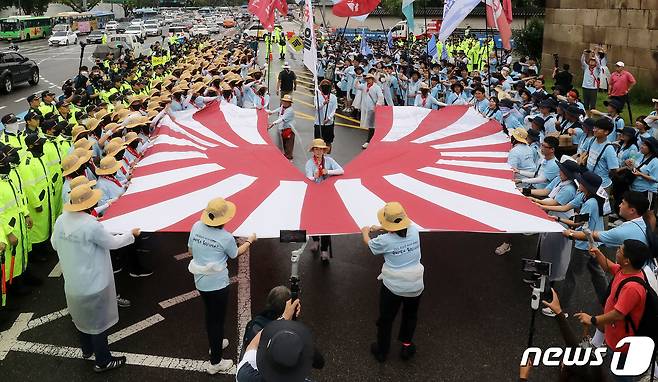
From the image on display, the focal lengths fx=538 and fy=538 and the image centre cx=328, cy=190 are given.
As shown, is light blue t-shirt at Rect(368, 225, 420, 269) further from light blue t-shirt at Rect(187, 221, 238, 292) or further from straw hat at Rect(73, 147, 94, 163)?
straw hat at Rect(73, 147, 94, 163)

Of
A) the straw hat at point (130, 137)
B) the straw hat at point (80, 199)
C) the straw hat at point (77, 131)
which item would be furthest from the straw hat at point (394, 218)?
the straw hat at point (77, 131)

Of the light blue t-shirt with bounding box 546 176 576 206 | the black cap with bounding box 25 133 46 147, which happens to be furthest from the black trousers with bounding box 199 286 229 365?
the black cap with bounding box 25 133 46 147

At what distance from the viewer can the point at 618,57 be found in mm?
16000

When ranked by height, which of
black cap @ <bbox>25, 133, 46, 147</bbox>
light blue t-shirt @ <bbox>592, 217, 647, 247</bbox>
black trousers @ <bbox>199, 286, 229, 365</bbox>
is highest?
black cap @ <bbox>25, 133, 46, 147</bbox>

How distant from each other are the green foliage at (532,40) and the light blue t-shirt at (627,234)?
68.2ft

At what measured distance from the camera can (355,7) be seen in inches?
405

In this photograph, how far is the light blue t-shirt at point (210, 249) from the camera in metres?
4.32

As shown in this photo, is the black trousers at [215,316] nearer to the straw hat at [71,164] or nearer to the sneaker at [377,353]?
the sneaker at [377,353]

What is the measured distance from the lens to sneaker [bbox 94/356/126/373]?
187 inches

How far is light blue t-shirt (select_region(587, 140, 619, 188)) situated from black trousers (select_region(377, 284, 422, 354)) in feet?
11.6

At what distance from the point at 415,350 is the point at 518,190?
7.22ft

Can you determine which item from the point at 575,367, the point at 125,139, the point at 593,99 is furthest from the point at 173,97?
the point at 593,99

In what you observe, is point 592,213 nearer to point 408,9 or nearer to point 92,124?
point 92,124

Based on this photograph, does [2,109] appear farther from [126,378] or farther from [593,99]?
[593,99]
